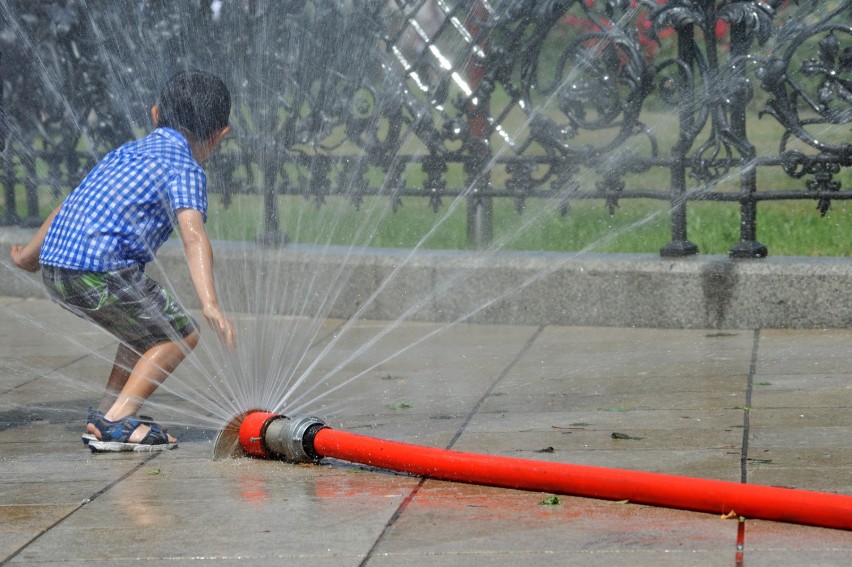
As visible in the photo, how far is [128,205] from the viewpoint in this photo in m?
5.16

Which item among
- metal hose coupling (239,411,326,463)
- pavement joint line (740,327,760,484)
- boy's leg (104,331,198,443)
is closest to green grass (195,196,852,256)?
pavement joint line (740,327,760,484)

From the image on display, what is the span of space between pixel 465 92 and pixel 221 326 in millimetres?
3706

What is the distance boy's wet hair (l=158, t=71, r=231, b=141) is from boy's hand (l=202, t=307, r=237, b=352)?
2.82 ft

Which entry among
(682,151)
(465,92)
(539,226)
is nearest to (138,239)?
(465,92)

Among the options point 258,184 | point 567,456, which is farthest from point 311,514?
point 258,184

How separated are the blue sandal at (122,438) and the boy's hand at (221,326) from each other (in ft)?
2.31

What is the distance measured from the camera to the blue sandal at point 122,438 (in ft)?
17.4

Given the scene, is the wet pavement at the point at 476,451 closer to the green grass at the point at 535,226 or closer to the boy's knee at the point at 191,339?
the boy's knee at the point at 191,339

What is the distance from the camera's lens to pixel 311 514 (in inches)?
169

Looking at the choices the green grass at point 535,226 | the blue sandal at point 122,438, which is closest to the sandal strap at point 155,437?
the blue sandal at point 122,438

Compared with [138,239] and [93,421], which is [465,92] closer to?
[138,239]

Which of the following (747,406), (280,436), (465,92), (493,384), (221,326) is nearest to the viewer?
(221,326)

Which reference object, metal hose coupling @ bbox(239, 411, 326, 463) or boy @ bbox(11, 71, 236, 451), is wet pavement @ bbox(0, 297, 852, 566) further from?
boy @ bbox(11, 71, 236, 451)

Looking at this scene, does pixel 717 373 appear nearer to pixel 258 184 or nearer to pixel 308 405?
pixel 308 405
